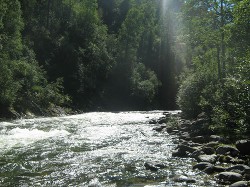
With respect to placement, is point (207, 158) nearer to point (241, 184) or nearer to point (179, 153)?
point (179, 153)

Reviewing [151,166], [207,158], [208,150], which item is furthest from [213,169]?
[208,150]

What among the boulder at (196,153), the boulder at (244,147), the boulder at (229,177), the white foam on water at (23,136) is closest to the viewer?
the boulder at (229,177)

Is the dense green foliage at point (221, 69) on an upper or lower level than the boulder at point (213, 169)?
upper

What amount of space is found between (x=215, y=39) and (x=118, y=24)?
70626mm

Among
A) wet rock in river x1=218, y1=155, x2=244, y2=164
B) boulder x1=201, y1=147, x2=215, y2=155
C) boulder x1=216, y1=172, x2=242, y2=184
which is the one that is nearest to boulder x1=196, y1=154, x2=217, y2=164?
wet rock in river x1=218, y1=155, x2=244, y2=164

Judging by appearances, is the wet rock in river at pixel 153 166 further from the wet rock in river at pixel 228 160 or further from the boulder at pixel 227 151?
the boulder at pixel 227 151

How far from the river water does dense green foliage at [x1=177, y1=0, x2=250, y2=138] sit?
375cm

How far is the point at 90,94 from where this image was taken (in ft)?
194

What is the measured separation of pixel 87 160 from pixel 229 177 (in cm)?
602

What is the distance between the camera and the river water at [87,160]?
10.9m

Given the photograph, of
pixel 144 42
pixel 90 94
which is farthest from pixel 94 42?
pixel 144 42

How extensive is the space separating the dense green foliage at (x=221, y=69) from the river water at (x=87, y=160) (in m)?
3.75

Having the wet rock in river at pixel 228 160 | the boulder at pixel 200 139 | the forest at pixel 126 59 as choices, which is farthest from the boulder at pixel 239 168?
the boulder at pixel 200 139

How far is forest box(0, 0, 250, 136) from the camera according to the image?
21.4 m
